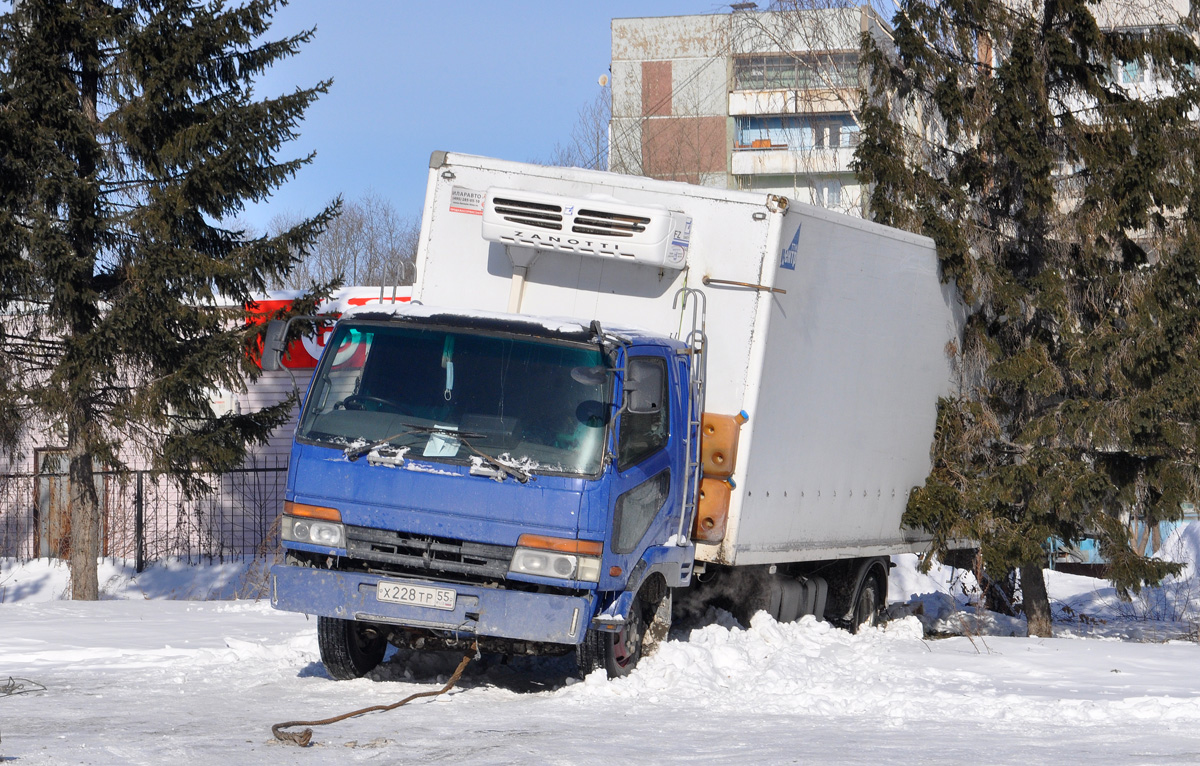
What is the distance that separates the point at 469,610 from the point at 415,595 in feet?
1.09

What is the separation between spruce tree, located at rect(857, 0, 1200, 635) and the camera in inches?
485

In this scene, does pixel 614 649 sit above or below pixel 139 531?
above

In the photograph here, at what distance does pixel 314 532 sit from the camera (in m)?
7.53

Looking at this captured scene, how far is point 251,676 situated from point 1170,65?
10.9 m

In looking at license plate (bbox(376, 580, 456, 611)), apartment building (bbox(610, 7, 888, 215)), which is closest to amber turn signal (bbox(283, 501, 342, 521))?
license plate (bbox(376, 580, 456, 611))

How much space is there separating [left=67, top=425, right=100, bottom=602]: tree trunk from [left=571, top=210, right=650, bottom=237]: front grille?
27.7 feet

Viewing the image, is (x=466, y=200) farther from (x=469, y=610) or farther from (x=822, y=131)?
(x=822, y=131)

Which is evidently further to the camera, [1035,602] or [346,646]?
[1035,602]

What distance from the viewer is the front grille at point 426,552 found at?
736 cm

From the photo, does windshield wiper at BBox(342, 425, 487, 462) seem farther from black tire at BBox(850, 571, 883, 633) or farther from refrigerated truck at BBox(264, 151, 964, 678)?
black tire at BBox(850, 571, 883, 633)

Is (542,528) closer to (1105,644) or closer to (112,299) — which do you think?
(1105,644)

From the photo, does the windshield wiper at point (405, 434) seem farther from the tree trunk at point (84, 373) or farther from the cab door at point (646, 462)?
the tree trunk at point (84, 373)

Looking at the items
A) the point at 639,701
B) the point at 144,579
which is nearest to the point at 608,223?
the point at 639,701

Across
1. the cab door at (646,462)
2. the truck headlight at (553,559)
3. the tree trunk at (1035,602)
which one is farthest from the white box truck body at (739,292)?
the tree trunk at (1035,602)
